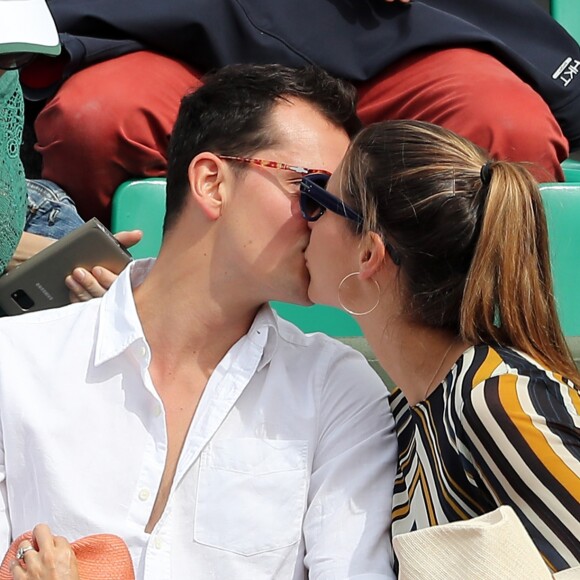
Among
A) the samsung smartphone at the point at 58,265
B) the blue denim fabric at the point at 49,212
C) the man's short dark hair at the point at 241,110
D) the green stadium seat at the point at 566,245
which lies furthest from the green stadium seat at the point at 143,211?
the green stadium seat at the point at 566,245

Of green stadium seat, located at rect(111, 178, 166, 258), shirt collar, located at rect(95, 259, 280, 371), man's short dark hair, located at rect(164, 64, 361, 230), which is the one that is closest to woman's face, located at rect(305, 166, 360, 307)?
shirt collar, located at rect(95, 259, 280, 371)

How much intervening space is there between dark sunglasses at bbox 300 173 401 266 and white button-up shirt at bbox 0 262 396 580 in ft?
0.79

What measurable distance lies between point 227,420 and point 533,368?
0.54m

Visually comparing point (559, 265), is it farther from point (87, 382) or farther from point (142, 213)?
point (87, 382)

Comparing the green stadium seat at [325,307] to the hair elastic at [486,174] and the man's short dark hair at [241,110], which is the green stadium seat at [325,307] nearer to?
the man's short dark hair at [241,110]

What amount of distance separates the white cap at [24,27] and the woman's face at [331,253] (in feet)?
1.83

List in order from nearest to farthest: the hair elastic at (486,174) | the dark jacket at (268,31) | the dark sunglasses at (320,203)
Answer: the hair elastic at (486,174) → the dark sunglasses at (320,203) → the dark jacket at (268,31)

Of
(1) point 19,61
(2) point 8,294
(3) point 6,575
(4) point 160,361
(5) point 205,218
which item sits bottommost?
(2) point 8,294

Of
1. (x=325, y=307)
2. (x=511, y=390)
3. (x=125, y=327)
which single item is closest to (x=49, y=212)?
(x=325, y=307)

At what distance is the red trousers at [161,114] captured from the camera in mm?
2504

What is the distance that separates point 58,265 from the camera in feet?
7.09

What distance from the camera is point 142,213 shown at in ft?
8.23

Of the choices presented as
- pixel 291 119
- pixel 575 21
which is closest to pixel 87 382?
pixel 291 119

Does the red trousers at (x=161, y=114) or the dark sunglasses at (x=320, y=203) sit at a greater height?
the dark sunglasses at (x=320, y=203)
